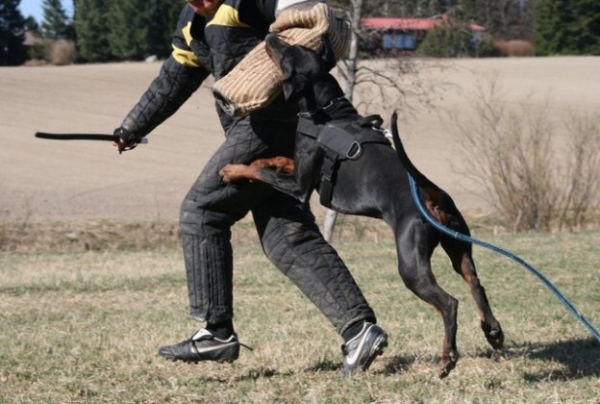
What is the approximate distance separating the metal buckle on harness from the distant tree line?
41.4 meters

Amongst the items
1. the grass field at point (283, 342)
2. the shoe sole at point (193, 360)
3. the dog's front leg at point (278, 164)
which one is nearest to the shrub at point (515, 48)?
the grass field at point (283, 342)

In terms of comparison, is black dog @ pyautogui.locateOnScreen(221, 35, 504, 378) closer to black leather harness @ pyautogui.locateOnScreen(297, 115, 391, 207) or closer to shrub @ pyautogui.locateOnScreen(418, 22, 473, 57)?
black leather harness @ pyautogui.locateOnScreen(297, 115, 391, 207)

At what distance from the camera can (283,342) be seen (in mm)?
5930

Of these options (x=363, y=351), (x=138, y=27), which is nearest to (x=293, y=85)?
(x=363, y=351)

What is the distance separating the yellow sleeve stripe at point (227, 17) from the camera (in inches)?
185

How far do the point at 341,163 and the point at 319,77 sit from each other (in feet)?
1.22

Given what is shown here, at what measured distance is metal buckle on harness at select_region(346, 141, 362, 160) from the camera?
4.57m

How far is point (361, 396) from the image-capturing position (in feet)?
14.2

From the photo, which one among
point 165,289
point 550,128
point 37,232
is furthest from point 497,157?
point 165,289

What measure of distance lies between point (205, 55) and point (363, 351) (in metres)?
1.48

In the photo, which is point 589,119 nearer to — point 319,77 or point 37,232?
point 37,232

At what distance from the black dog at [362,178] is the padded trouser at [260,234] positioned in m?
0.12

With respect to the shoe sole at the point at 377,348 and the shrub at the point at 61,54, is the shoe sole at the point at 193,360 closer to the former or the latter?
the shoe sole at the point at 377,348

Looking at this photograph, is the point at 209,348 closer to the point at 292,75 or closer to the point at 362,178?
the point at 362,178
